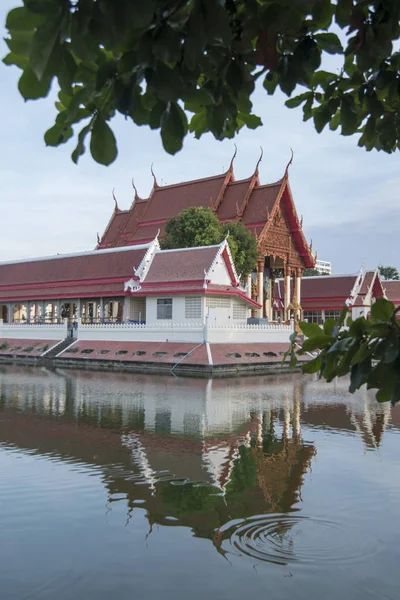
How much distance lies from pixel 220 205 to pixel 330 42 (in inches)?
1244

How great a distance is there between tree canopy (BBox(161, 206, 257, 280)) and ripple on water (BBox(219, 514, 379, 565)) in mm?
23081

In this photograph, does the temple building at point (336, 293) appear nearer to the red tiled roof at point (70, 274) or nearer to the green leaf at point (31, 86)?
the red tiled roof at point (70, 274)

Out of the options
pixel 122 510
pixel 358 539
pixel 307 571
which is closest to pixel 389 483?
pixel 358 539

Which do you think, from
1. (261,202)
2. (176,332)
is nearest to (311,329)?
(176,332)

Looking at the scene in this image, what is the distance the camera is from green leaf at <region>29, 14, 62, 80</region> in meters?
1.81

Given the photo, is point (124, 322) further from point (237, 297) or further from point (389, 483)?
point (389, 483)

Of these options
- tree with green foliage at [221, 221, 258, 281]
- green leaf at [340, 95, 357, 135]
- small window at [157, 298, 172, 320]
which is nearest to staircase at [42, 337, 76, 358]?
small window at [157, 298, 172, 320]

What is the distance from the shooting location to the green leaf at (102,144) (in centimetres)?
207

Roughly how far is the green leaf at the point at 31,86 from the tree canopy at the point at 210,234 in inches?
Result: 1030

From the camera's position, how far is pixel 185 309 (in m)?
24.6

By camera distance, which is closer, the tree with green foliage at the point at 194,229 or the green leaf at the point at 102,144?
the green leaf at the point at 102,144

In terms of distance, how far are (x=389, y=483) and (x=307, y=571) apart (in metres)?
2.65

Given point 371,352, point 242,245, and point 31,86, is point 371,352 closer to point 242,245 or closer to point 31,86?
point 31,86

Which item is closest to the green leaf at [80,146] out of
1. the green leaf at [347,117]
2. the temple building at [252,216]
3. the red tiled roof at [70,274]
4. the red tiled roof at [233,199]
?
the green leaf at [347,117]
